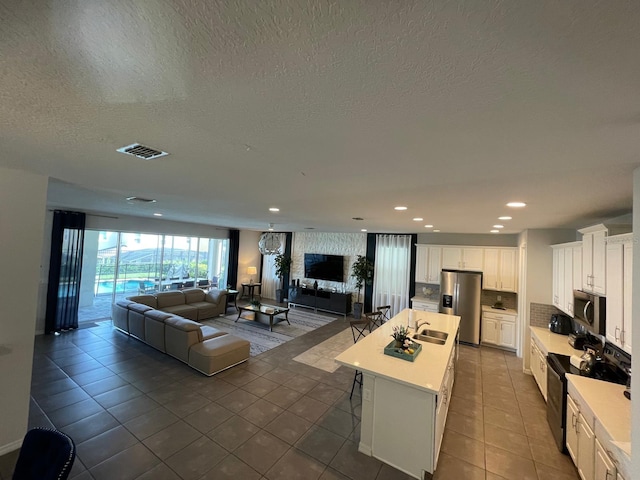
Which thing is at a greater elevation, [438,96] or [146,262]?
[438,96]

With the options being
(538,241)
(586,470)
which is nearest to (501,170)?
(586,470)

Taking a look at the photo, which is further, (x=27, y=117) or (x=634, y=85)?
(x=27, y=117)

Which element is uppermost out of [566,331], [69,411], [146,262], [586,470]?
[146,262]

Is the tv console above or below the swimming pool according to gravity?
below

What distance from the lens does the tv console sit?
7887 mm

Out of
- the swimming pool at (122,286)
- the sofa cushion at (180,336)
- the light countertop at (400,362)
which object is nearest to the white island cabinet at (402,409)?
the light countertop at (400,362)

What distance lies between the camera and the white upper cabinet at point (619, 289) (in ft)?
7.29

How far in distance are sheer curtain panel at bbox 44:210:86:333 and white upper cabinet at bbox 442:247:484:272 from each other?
815cm

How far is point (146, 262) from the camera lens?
24.6ft

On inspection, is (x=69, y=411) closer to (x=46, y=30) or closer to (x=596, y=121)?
(x=46, y=30)

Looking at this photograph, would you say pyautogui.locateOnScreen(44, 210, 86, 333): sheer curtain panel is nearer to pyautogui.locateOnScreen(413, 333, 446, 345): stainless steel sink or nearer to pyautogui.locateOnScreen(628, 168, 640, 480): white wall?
pyautogui.locateOnScreen(413, 333, 446, 345): stainless steel sink

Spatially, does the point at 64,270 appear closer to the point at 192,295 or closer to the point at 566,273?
the point at 192,295

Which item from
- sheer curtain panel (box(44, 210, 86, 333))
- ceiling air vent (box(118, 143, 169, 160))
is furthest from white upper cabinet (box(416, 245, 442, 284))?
sheer curtain panel (box(44, 210, 86, 333))

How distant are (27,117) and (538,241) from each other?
19.8 feet
